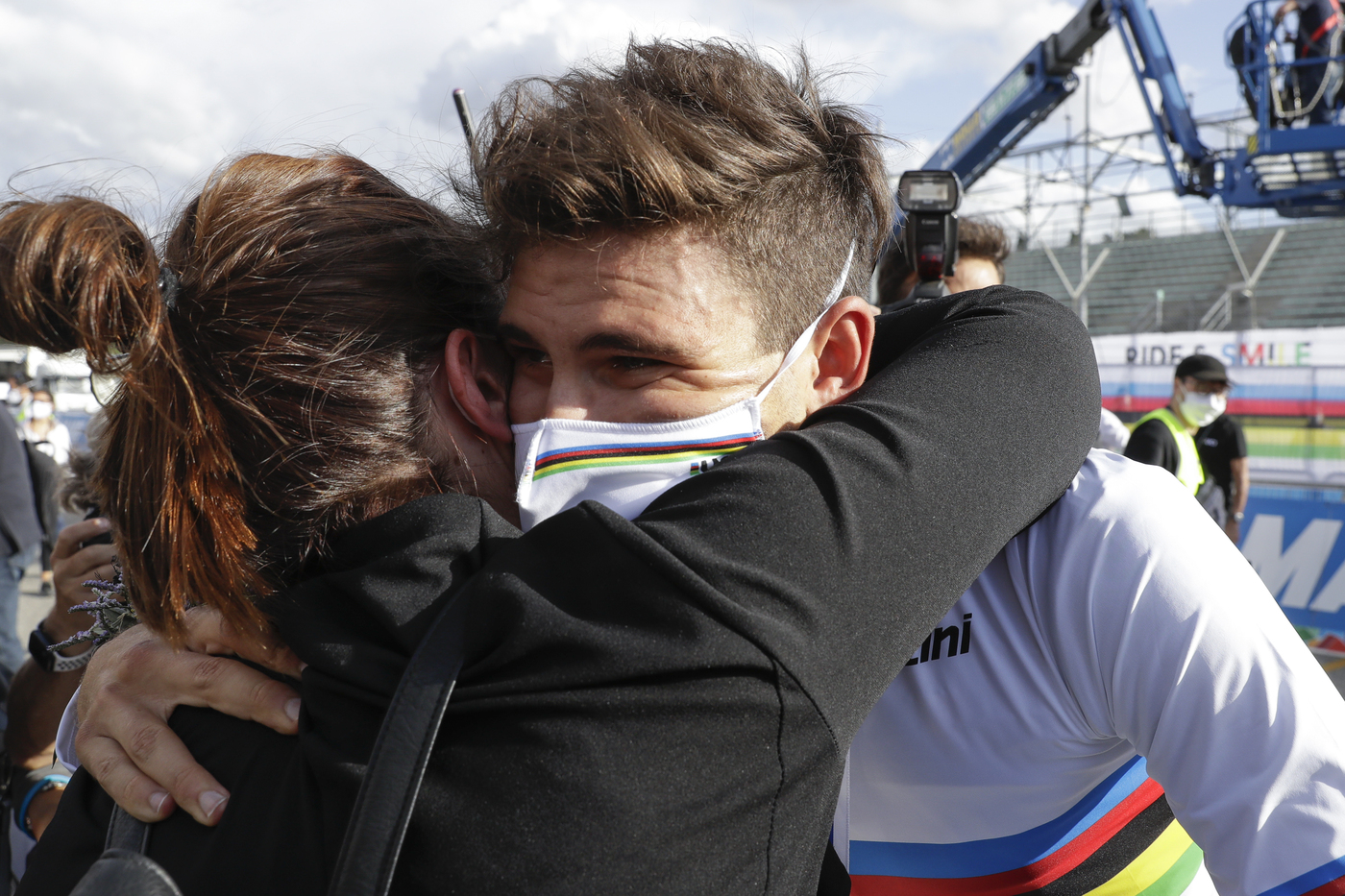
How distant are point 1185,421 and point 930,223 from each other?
4853 millimetres

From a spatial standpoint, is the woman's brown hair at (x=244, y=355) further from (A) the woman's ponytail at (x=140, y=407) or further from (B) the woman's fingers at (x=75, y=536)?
(B) the woman's fingers at (x=75, y=536)

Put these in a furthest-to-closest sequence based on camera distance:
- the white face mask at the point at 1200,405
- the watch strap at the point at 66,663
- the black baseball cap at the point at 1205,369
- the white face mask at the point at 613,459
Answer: the white face mask at the point at 1200,405 < the black baseball cap at the point at 1205,369 < the watch strap at the point at 66,663 < the white face mask at the point at 613,459

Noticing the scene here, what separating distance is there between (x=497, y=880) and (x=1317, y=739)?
3.06 feet

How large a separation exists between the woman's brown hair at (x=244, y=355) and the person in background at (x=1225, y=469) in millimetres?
6737

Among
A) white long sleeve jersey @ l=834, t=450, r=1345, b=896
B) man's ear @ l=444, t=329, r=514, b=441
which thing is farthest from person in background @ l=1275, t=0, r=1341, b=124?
man's ear @ l=444, t=329, r=514, b=441

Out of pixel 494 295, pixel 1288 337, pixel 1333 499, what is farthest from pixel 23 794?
pixel 1288 337

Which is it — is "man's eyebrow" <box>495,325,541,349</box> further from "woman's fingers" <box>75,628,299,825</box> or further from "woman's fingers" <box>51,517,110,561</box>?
"woman's fingers" <box>51,517,110,561</box>

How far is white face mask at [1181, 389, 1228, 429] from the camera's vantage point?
21.8ft

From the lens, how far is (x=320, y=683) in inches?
39.9

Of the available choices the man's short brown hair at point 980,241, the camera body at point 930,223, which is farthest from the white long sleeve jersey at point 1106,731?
the man's short brown hair at point 980,241

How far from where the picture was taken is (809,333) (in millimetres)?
1669

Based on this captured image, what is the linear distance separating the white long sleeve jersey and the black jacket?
0.21 m

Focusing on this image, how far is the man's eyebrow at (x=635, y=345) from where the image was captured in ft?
4.76

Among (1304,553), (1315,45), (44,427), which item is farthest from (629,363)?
(44,427)
